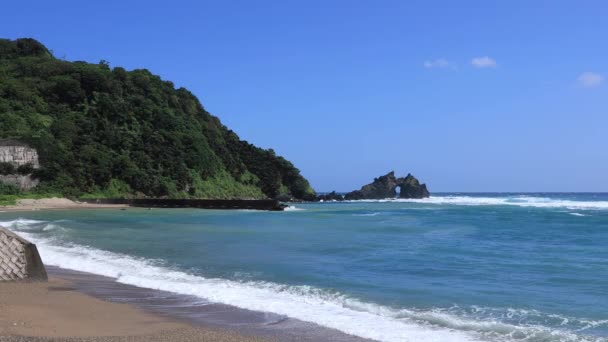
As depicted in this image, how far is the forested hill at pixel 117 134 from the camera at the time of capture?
68.0 metres

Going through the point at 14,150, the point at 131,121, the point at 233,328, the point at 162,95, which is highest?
the point at 162,95

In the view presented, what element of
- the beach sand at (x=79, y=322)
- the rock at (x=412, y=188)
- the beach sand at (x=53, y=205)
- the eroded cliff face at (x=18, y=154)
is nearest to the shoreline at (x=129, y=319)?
the beach sand at (x=79, y=322)

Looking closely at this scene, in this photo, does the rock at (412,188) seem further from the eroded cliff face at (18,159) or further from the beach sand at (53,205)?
the eroded cliff face at (18,159)

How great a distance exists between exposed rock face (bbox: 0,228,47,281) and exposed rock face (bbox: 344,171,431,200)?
118 metres

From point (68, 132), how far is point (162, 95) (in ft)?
84.2

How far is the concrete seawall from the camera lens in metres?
63.8

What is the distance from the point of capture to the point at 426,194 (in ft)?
442

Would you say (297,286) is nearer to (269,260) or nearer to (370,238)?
(269,260)

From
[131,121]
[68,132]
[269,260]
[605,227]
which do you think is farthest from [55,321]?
[131,121]

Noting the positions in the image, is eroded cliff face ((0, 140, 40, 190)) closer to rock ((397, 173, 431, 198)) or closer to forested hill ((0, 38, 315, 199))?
forested hill ((0, 38, 315, 199))

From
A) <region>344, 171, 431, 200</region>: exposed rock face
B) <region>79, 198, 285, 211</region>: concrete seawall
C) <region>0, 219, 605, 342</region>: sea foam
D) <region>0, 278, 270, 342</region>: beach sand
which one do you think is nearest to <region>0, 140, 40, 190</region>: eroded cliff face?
<region>79, 198, 285, 211</region>: concrete seawall

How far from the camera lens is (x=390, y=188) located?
134 m

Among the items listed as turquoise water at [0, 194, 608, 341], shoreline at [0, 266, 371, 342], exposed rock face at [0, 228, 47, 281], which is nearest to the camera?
shoreline at [0, 266, 371, 342]

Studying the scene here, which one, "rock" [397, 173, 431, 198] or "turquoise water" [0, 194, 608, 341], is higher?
"rock" [397, 173, 431, 198]
